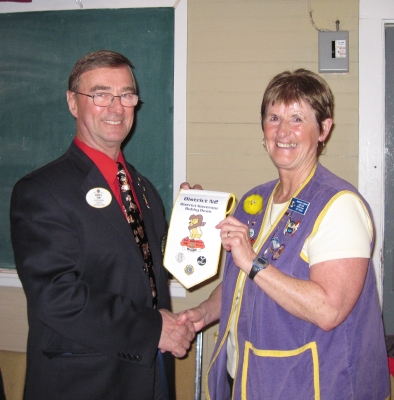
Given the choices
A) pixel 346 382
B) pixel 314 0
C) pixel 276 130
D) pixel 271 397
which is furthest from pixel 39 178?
pixel 314 0

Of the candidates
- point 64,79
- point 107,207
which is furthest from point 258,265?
point 64,79

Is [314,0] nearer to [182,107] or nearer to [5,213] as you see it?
[182,107]

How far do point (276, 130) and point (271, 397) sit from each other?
42.8 inches

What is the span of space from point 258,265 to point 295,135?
60cm

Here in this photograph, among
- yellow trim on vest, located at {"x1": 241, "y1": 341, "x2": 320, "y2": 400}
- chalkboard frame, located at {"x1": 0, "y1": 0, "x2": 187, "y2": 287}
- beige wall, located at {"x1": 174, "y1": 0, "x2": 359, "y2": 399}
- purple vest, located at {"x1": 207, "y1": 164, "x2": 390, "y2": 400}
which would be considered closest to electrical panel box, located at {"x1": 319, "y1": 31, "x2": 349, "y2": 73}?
beige wall, located at {"x1": 174, "y1": 0, "x2": 359, "y2": 399}

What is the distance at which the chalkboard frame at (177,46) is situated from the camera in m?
2.79

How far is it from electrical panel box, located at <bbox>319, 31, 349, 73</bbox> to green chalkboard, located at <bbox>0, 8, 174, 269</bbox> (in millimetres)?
1070

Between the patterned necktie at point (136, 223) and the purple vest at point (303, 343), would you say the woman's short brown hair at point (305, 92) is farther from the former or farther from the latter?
the patterned necktie at point (136, 223)

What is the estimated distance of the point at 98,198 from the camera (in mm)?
1654

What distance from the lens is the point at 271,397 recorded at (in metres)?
1.47

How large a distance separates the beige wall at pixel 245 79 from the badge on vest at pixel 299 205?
1.27m

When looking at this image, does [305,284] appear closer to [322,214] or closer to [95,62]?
[322,214]

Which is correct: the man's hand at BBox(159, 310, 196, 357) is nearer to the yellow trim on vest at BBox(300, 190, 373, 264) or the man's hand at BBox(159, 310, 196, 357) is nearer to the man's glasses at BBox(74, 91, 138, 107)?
the yellow trim on vest at BBox(300, 190, 373, 264)

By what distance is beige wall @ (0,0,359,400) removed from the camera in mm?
2717
